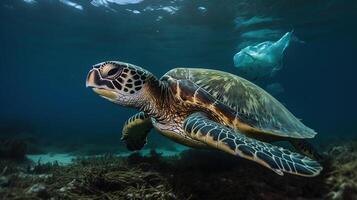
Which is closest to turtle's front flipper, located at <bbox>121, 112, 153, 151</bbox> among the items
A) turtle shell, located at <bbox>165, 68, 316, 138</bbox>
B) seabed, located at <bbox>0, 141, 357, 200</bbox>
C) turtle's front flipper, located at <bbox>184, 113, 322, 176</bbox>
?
turtle shell, located at <bbox>165, 68, 316, 138</bbox>

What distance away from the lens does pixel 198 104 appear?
13.7 ft

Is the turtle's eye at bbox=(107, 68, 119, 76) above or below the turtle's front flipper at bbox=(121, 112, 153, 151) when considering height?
above

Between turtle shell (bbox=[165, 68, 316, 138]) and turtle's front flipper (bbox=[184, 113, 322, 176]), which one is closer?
turtle's front flipper (bbox=[184, 113, 322, 176])

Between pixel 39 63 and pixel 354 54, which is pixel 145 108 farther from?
pixel 354 54

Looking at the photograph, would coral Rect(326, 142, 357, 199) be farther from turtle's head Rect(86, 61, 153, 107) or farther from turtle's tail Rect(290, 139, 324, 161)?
turtle's head Rect(86, 61, 153, 107)

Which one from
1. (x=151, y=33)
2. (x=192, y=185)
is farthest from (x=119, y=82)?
(x=151, y=33)

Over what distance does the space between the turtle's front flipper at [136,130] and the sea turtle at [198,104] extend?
0.77 metres

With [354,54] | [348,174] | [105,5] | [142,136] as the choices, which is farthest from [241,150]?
[354,54]

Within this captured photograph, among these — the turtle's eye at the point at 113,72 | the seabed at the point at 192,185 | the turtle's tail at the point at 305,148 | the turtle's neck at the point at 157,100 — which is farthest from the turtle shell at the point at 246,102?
the turtle's eye at the point at 113,72

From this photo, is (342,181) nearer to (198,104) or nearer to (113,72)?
(198,104)

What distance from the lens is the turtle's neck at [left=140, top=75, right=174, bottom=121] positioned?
412 cm

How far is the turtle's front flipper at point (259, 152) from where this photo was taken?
2.72 meters

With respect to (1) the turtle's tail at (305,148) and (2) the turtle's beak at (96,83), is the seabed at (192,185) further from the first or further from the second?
(2) the turtle's beak at (96,83)

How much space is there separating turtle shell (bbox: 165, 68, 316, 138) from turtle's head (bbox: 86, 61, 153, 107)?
2.80 feet
